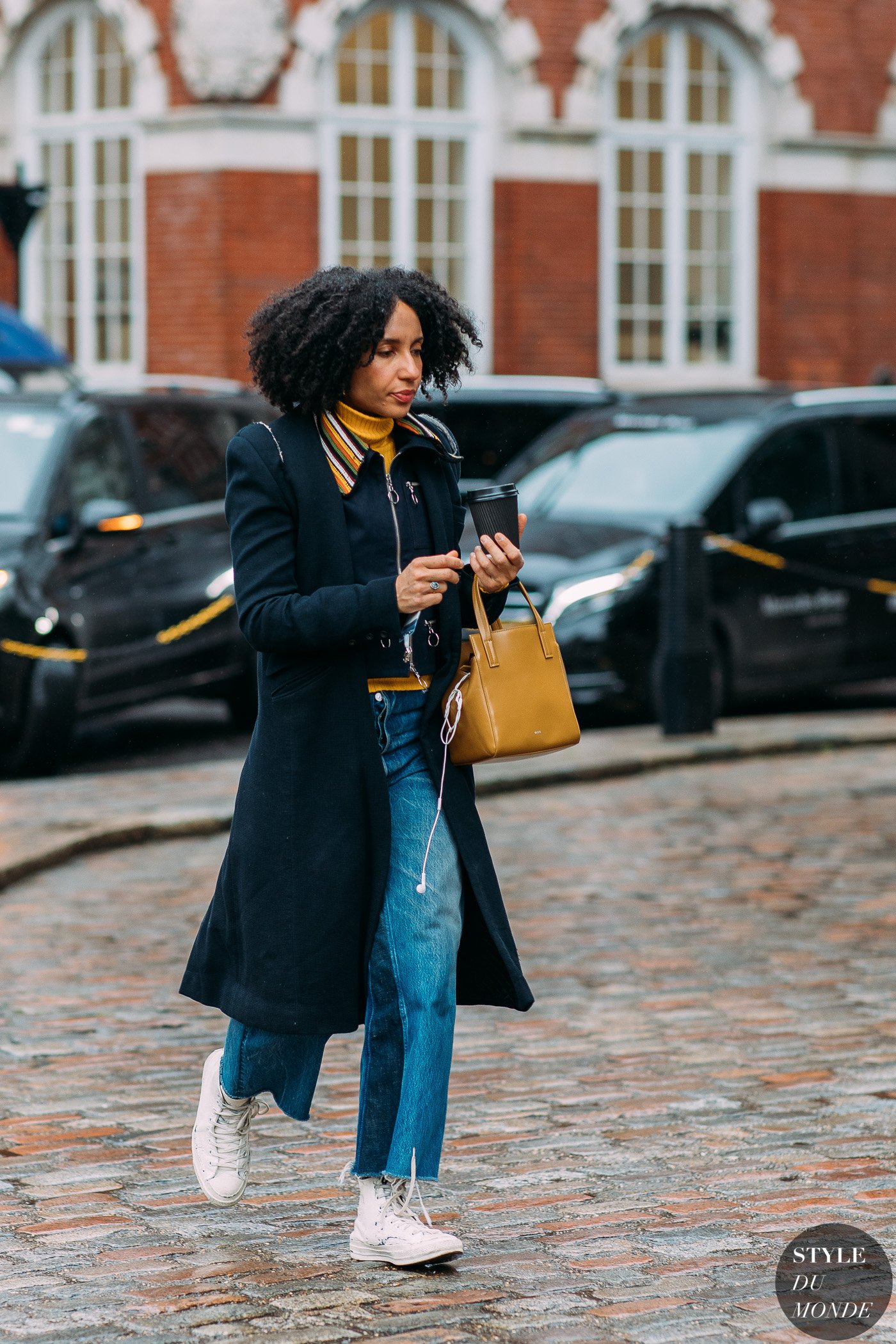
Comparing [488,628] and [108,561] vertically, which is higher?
[488,628]

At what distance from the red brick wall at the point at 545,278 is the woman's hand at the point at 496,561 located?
1837 centimetres

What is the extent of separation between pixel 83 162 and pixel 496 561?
1920 cm

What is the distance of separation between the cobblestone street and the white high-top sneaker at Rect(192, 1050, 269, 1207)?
89mm

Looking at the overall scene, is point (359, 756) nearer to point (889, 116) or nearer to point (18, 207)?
point (18, 207)

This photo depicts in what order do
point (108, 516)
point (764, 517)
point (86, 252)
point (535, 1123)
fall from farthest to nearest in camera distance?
point (86, 252)
point (764, 517)
point (108, 516)
point (535, 1123)

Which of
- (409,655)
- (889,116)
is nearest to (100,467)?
(409,655)

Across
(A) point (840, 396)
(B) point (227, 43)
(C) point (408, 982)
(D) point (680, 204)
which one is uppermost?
(B) point (227, 43)

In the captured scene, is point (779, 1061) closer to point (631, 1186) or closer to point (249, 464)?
point (631, 1186)

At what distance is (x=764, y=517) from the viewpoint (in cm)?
1355

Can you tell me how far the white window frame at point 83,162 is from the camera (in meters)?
22.2

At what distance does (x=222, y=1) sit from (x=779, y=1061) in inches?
653

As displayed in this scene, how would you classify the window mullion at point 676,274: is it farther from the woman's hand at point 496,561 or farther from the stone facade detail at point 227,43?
the woman's hand at point 496,561

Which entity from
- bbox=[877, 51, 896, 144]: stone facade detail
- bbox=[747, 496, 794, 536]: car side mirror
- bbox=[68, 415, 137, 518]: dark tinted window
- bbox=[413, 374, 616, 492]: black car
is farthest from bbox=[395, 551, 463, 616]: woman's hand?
bbox=[877, 51, 896, 144]: stone facade detail

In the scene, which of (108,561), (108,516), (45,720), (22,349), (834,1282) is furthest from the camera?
(22,349)
